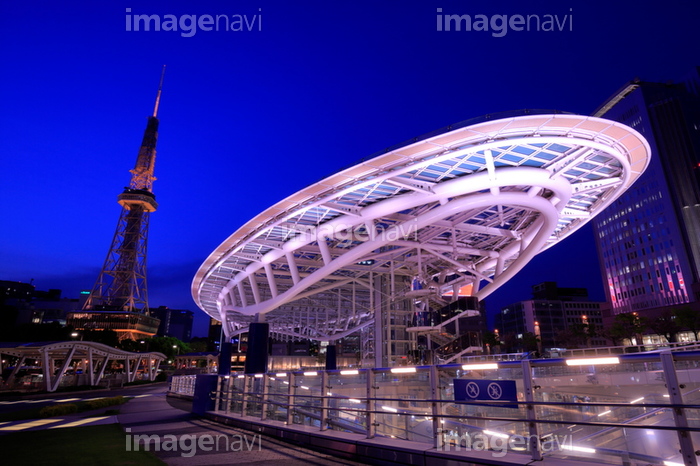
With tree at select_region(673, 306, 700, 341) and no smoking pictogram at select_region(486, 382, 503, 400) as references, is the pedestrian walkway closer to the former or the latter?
no smoking pictogram at select_region(486, 382, 503, 400)

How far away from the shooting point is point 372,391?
25.9ft

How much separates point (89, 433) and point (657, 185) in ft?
382

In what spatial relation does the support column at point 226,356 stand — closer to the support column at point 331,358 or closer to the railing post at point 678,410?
the support column at point 331,358

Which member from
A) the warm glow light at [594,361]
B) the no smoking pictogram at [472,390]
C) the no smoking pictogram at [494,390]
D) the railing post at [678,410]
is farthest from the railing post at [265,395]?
the railing post at [678,410]

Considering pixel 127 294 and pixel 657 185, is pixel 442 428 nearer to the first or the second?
pixel 657 185

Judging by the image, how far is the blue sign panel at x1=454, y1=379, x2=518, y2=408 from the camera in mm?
5855

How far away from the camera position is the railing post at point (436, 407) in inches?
256

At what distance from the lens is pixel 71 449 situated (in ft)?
27.6

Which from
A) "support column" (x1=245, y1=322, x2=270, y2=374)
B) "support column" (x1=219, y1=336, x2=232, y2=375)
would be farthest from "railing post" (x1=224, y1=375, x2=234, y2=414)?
"support column" (x1=219, y1=336, x2=232, y2=375)

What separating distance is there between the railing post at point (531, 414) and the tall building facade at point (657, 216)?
98.3m

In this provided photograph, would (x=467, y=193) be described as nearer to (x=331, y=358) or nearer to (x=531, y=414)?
(x=531, y=414)

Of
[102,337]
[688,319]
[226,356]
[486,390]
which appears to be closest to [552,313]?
[688,319]

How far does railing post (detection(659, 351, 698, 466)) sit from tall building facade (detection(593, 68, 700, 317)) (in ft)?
323

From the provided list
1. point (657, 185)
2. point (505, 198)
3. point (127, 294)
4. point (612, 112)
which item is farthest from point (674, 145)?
point (127, 294)
